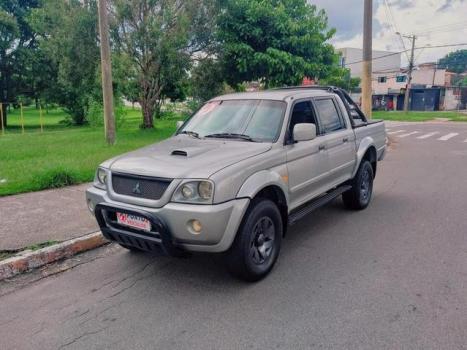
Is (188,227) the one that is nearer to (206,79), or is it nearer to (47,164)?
(47,164)

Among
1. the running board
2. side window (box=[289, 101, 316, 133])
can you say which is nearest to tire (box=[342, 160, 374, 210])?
the running board

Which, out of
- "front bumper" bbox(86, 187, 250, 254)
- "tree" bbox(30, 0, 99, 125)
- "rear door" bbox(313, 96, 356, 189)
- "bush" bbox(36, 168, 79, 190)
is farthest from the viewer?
"tree" bbox(30, 0, 99, 125)

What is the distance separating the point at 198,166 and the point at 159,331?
1.36 metres

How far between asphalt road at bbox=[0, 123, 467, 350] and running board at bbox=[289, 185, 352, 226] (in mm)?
423

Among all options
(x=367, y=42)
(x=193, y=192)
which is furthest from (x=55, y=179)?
(x=367, y=42)

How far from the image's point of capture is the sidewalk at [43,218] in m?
4.78

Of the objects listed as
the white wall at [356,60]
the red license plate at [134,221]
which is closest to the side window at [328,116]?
the red license plate at [134,221]

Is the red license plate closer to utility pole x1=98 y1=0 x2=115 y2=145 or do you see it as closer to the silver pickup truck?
the silver pickup truck

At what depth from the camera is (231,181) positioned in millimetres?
3418

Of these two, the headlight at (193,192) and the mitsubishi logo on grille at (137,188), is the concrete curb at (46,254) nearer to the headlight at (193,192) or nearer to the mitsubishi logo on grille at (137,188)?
the mitsubishi logo on grille at (137,188)

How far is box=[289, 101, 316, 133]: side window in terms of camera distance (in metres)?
4.52

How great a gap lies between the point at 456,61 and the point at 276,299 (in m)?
118

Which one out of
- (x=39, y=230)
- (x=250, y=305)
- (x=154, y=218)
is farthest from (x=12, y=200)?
(x=250, y=305)

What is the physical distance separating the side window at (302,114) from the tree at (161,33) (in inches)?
386
